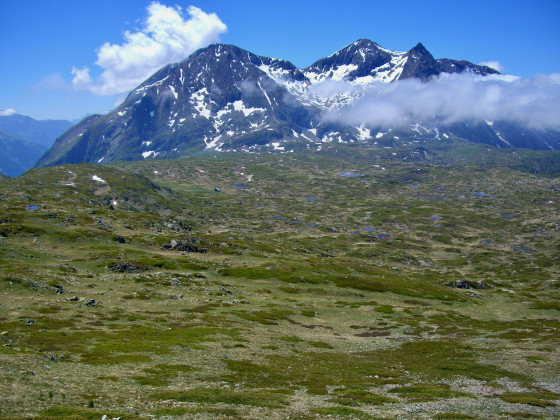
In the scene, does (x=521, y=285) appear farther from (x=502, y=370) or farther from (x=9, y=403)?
(x=9, y=403)

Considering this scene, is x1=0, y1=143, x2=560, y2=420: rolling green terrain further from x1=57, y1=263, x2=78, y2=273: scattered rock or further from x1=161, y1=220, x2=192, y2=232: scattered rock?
x1=161, y1=220, x2=192, y2=232: scattered rock

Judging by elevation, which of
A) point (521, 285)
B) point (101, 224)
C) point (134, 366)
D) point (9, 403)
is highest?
point (101, 224)

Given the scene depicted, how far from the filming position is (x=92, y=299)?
2603 inches

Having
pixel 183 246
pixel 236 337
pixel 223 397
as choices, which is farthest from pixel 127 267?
pixel 223 397

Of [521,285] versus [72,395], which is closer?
[72,395]

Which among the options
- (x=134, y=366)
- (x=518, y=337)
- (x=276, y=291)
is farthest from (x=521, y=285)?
(x=134, y=366)

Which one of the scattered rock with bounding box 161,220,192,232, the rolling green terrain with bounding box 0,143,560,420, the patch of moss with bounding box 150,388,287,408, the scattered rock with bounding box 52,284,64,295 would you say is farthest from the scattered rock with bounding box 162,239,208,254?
the patch of moss with bounding box 150,388,287,408

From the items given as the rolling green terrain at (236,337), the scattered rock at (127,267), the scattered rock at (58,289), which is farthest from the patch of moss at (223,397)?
the scattered rock at (127,267)

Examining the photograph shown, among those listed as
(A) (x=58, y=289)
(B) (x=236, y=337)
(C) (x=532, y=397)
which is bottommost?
(B) (x=236, y=337)

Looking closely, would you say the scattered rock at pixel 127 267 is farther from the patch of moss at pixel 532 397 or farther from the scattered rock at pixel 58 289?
the patch of moss at pixel 532 397

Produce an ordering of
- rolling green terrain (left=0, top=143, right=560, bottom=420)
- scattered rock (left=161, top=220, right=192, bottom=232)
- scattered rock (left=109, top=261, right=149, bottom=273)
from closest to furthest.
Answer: rolling green terrain (left=0, top=143, right=560, bottom=420), scattered rock (left=109, top=261, right=149, bottom=273), scattered rock (left=161, top=220, right=192, bottom=232)

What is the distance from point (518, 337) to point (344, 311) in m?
35.2

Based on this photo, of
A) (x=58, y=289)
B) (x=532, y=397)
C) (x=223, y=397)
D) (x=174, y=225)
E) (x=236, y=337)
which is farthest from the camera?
(x=174, y=225)

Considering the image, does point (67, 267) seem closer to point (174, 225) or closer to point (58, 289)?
point (58, 289)
